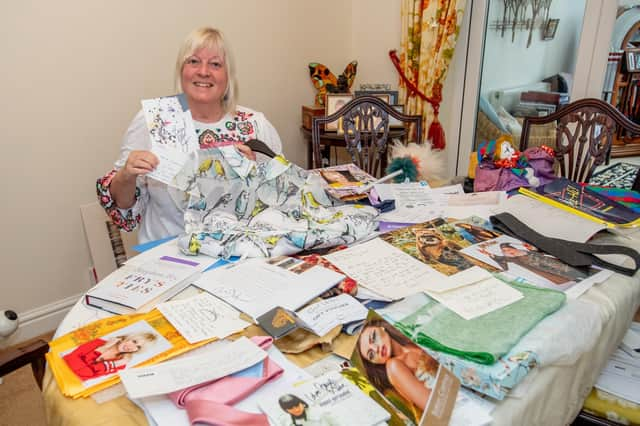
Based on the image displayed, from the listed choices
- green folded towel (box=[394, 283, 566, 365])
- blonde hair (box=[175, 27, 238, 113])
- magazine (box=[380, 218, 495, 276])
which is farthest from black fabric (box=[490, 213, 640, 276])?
blonde hair (box=[175, 27, 238, 113])

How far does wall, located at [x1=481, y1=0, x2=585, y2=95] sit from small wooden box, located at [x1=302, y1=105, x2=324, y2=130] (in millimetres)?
1093

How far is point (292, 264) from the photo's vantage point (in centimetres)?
115

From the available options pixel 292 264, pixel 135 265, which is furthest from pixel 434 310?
pixel 135 265

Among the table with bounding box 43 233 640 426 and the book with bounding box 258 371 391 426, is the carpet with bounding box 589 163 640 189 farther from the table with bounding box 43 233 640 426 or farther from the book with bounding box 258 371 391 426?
the book with bounding box 258 371 391 426

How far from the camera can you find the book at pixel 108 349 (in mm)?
780

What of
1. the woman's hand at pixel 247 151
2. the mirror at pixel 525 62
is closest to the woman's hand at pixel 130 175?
the woman's hand at pixel 247 151

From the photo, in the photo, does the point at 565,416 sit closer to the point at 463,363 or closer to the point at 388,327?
the point at 463,363

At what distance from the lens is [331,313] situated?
36.6 inches

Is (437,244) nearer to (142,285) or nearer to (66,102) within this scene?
(142,285)

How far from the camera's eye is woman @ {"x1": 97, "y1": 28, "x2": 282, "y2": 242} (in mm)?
1588

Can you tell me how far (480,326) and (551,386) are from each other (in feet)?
0.53

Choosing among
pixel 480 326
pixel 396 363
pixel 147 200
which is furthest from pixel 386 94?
pixel 396 363

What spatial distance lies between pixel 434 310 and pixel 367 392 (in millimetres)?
254

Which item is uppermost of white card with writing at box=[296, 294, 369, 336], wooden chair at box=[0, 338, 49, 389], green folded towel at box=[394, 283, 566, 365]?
green folded towel at box=[394, 283, 566, 365]
